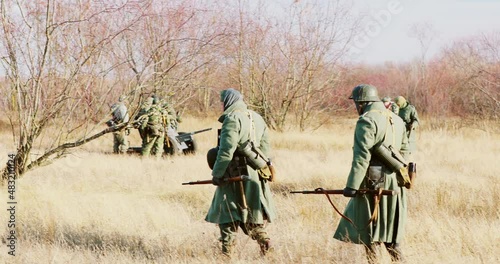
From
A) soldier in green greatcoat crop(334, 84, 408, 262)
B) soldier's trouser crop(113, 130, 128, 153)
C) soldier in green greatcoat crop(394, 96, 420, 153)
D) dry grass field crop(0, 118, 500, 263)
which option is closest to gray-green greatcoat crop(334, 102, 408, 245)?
soldier in green greatcoat crop(334, 84, 408, 262)

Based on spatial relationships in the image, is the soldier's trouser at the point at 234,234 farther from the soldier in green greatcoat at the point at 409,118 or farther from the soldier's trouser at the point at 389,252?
the soldier in green greatcoat at the point at 409,118

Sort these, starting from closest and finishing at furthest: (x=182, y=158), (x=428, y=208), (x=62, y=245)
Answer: (x=62, y=245), (x=428, y=208), (x=182, y=158)

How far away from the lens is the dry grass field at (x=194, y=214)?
545 cm

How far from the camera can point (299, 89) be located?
19578mm

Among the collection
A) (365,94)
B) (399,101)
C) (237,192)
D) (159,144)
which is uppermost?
(365,94)

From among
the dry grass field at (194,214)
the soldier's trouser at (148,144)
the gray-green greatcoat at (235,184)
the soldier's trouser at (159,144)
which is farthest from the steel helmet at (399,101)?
the gray-green greatcoat at (235,184)

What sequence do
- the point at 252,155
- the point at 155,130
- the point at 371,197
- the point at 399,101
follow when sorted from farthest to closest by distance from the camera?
the point at 155,130
the point at 399,101
the point at 252,155
the point at 371,197

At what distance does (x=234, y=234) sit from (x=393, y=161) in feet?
4.87

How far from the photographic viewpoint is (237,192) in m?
5.38

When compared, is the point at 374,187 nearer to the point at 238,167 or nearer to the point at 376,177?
the point at 376,177

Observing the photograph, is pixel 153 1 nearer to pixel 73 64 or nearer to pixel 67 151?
pixel 73 64

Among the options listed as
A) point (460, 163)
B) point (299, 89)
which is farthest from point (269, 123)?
point (460, 163)

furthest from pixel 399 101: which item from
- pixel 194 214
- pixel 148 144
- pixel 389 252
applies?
pixel 389 252

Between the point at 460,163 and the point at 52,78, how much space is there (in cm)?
720
